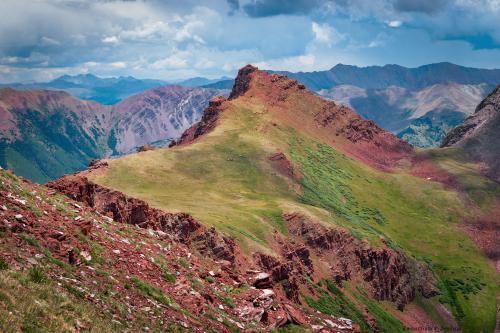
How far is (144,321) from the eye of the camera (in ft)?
86.2

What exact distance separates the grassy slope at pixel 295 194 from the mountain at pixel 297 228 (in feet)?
1.63

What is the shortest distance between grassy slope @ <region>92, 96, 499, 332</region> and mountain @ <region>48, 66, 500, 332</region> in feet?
1.63

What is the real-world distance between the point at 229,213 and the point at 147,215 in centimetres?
3006

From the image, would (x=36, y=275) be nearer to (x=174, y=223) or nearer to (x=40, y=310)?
(x=40, y=310)

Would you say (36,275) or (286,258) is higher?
(36,275)

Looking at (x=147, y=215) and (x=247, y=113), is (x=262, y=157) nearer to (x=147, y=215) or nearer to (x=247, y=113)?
(x=247, y=113)

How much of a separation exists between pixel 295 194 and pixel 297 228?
3501cm

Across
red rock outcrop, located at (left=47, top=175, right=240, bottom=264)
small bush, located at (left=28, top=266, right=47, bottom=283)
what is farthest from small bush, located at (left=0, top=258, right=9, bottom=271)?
red rock outcrop, located at (left=47, top=175, right=240, bottom=264)

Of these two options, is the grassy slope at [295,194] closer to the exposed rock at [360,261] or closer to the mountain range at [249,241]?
the mountain range at [249,241]

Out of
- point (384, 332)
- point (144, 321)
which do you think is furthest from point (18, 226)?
point (384, 332)

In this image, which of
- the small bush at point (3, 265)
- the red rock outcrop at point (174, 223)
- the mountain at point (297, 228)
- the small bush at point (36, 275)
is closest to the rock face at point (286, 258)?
the red rock outcrop at point (174, 223)

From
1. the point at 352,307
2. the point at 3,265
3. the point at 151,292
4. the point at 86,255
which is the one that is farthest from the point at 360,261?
the point at 3,265

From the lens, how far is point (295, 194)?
137 metres

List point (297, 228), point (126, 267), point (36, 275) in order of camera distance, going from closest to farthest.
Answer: point (36, 275) < point (126, 267) < point (297, 228)
